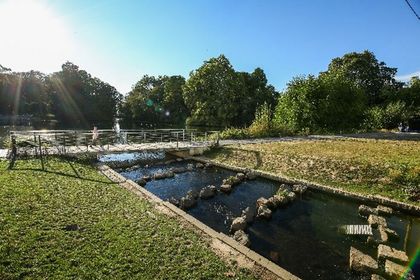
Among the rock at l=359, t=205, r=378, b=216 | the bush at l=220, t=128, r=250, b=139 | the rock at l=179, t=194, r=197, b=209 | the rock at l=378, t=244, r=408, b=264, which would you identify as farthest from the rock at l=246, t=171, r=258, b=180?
the bush at l=220, t=128, r=250, b=139

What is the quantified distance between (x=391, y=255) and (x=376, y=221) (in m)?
3.00

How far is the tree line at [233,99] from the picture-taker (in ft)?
124

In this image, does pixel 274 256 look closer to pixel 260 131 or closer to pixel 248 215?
pixel 248 215

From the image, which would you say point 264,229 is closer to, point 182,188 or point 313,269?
point 313,269

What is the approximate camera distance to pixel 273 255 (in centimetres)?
898

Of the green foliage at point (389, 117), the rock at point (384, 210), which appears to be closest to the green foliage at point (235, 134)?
the rock at point (384, 210)

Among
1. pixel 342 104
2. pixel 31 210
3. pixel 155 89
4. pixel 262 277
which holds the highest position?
pixel 155 89

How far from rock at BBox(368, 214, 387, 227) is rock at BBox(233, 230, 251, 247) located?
5.62 meters

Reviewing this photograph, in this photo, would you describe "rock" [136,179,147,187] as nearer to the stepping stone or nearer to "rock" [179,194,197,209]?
"rock" [179,194,197,209]

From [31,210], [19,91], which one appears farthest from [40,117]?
[31,210]

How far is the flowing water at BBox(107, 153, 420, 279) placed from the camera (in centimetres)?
876

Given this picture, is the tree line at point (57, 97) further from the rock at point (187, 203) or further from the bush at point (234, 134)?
the rock at point (187, 203)

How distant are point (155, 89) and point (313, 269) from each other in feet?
232

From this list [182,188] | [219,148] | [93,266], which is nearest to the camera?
[93,266]
